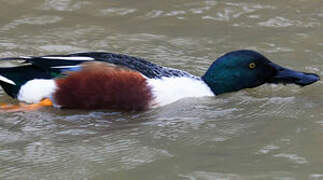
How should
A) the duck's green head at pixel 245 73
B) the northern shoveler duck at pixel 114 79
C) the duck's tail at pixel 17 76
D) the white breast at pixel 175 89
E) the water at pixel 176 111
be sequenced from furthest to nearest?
the duck's green head at pixel 245 73
the duck's tail at pixel 17 76
the white breast at pixel 175 89
the northern shoveler duck at pixel 114 79
the water at pixel 176 111

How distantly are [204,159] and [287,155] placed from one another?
656mm

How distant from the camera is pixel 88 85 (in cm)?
669

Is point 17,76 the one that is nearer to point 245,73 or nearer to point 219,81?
point 219,81

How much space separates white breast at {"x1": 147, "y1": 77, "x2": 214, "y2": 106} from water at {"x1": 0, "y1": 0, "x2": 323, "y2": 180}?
0.08m

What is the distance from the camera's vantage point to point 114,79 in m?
6.67

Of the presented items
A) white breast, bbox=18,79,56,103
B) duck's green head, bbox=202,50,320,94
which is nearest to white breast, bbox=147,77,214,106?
duck's green head, bbox=202,50,320,94

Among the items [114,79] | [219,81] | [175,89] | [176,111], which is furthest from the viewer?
[219,81]

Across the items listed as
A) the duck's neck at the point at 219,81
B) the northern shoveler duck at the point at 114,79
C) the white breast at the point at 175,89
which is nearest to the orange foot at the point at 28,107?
the northern shoveler duck at the point at 114,79

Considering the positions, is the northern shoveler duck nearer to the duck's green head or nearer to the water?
the duck's green head

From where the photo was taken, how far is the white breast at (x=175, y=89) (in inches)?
268

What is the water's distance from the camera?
550cm

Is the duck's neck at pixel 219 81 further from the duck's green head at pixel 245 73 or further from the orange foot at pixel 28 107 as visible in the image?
the orange foot at pixel 28 107

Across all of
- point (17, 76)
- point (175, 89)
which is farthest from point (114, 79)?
point (17, 76)

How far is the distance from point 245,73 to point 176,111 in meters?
0.92
